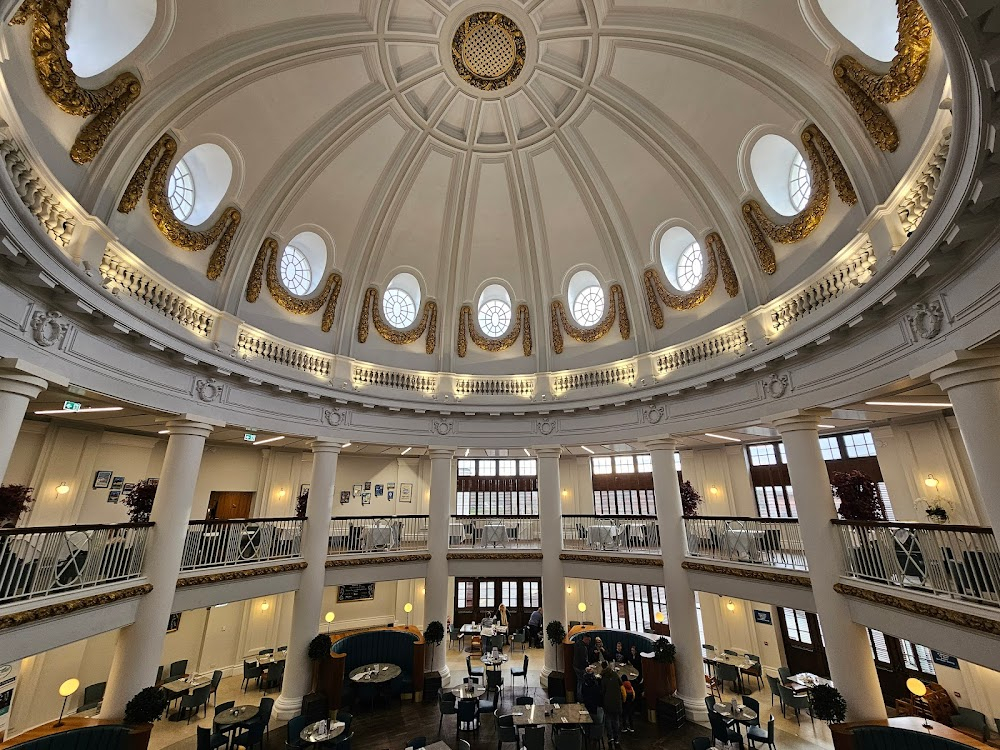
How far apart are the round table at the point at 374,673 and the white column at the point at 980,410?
13.3 meters

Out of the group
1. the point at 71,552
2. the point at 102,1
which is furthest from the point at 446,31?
the point at 71,552

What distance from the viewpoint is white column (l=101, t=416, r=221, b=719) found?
8.39 m

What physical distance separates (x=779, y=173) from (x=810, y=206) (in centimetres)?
165

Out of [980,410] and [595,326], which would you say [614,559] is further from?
[980,410]

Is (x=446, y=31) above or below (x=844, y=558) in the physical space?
above

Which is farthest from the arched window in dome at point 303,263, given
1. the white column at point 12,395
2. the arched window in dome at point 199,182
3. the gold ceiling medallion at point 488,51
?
the white column at point 12,395

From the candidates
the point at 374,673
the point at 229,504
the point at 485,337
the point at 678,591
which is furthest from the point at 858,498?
the point at 229,504

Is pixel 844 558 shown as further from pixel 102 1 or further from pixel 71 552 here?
pixel 102 1

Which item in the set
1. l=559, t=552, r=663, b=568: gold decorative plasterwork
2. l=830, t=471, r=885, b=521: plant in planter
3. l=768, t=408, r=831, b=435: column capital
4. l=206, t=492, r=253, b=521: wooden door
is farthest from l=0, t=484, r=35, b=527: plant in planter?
l=830, t=471, r=885, b=521: plant in planter

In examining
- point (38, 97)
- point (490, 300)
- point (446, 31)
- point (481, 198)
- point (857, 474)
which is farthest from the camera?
point (490, 300)

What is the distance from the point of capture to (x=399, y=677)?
13.1 m

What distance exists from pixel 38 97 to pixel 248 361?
6059 millimetres

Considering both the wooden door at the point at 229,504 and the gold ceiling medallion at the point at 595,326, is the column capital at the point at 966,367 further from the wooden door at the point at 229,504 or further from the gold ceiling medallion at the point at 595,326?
the wooden door at the point at 229,504

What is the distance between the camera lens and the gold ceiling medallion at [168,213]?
28.6 ft
